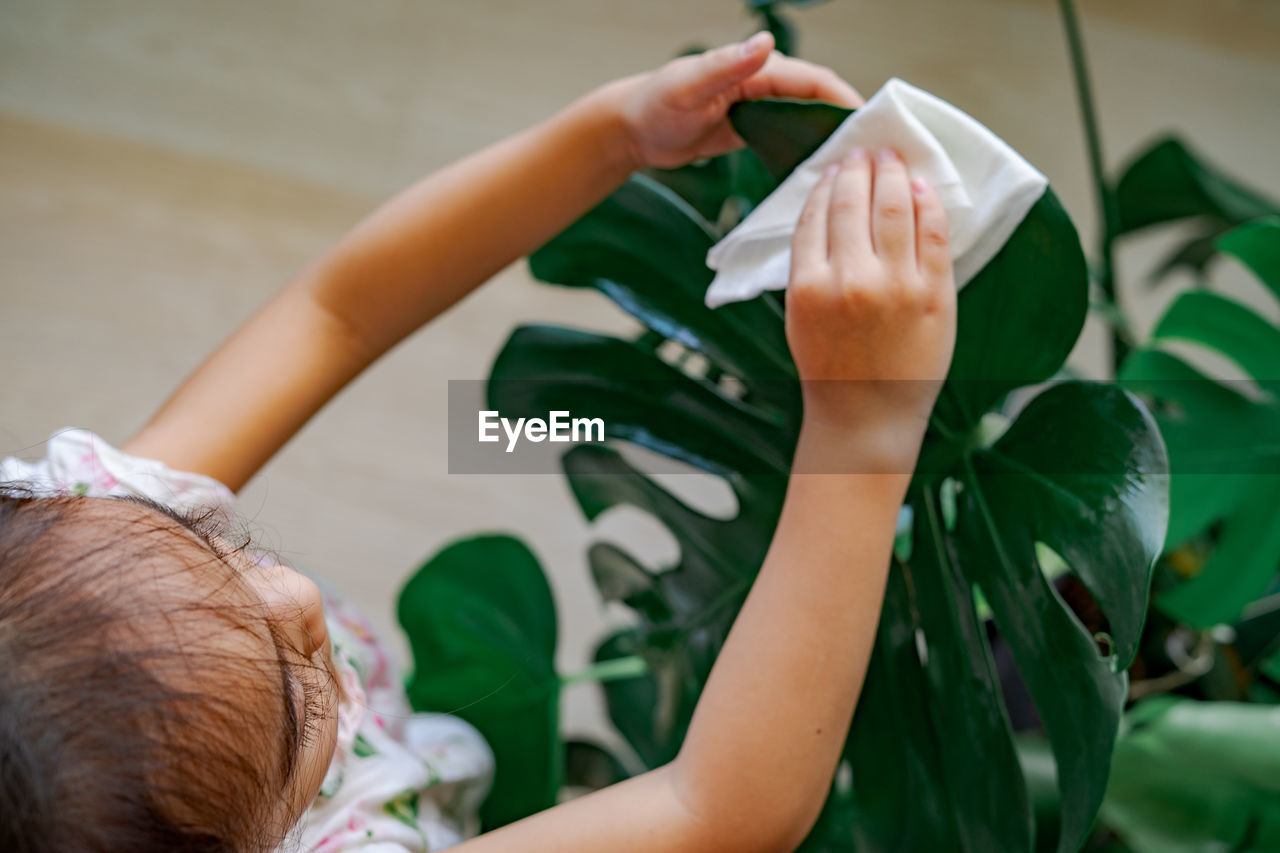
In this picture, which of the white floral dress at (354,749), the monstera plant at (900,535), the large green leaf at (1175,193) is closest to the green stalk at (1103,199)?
the large green leaf at (1175,193)

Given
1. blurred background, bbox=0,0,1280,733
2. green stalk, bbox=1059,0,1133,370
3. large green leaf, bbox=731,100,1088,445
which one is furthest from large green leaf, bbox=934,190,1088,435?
blurred background, bbox=0,0,1280,733

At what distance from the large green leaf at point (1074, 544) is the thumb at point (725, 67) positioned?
0.21 m

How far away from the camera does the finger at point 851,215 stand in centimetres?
41

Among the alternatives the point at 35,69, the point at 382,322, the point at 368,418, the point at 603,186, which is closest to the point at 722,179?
the point at 603,186

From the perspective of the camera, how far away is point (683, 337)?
537 mm

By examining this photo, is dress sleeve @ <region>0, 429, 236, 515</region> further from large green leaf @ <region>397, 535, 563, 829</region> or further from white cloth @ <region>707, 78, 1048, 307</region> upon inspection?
white cloth @ <region>707, 78, 1048, 307</region>

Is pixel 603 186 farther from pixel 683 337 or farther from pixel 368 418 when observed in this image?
pixel 368 418

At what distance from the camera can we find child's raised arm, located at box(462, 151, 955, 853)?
414mm

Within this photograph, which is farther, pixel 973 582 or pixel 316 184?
pixel 316 184

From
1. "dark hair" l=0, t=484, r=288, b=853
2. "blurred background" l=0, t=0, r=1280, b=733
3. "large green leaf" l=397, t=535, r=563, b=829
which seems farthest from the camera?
"blurred background" l=0, t=0, r=1280, b=733

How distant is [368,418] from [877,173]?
777 millimetres

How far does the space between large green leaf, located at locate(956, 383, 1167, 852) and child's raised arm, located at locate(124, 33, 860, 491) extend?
20 cm

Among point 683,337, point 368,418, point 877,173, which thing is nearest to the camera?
point 877,173

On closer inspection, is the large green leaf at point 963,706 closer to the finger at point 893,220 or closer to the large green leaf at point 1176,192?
the finger at point 893,220
